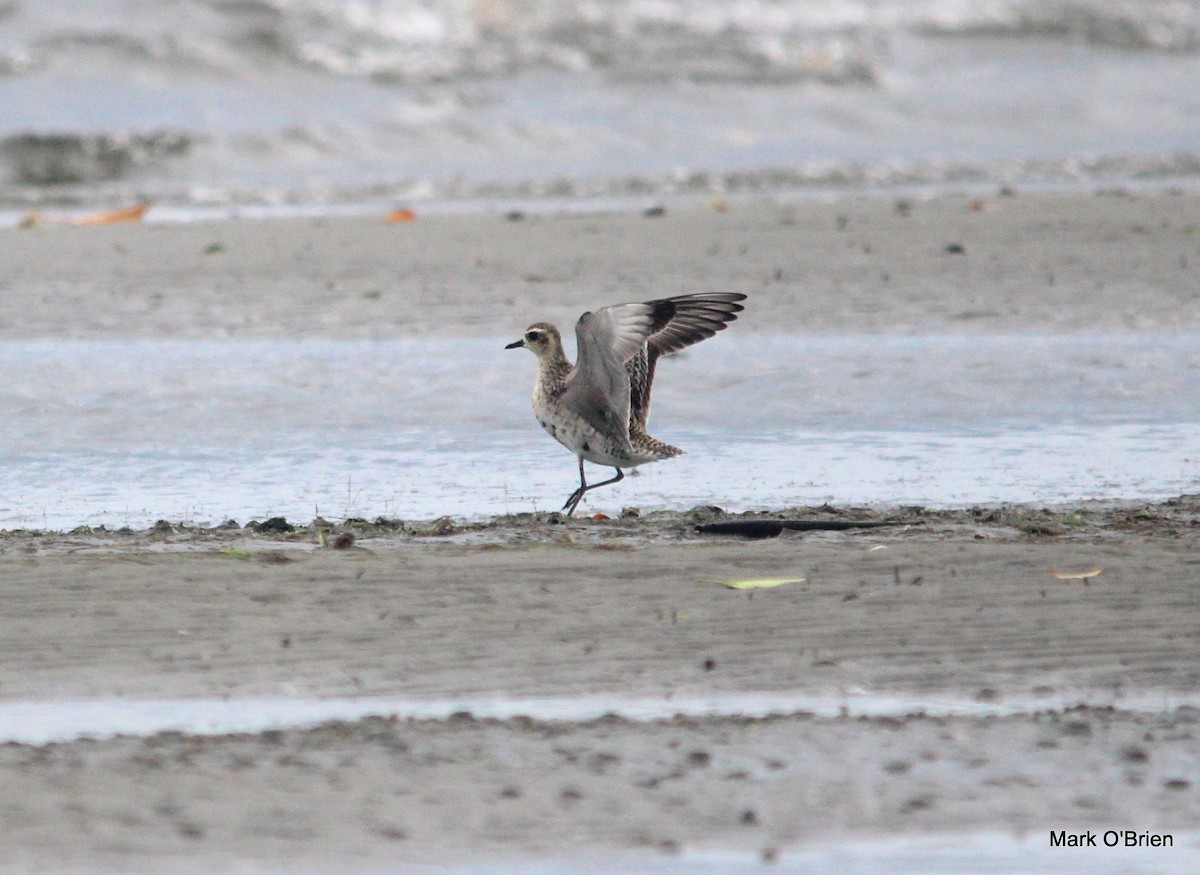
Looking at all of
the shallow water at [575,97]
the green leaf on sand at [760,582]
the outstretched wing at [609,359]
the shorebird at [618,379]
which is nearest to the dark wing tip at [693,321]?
the shorebird at [618,379]

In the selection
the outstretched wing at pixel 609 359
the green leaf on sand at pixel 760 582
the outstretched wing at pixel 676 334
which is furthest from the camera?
the outstretched wing at pixel 676 334

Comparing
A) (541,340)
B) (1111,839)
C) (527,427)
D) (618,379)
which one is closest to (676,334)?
(618,379)

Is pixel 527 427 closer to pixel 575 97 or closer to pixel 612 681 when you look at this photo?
pixel 612 681

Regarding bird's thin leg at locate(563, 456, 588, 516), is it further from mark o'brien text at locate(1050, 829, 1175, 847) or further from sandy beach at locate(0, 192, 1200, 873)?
mark o'brien text at locate(1050, 829, 1175, 847)

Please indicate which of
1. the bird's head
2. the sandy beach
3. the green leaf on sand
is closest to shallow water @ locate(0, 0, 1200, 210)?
the bird's head

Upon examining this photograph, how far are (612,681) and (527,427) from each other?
175 inches

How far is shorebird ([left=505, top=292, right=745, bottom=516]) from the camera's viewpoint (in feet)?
25.0

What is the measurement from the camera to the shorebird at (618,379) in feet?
25.0

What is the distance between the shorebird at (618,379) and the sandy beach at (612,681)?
0.61 meters

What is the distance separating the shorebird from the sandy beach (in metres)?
0.61

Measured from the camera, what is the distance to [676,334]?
7.89 meters

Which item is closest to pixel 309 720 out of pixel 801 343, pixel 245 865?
pixel 245 865

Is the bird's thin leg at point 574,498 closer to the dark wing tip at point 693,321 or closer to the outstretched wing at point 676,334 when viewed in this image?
the outstretched wing at point 676,334

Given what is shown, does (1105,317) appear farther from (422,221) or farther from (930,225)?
(422,221)
